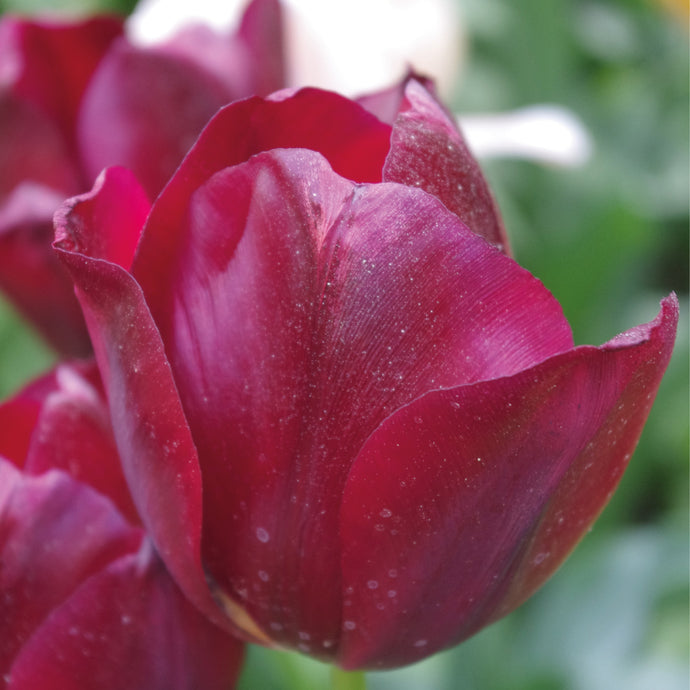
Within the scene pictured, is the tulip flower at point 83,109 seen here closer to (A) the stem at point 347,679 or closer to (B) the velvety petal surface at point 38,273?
(B) the velvety petal surface at point 38,273

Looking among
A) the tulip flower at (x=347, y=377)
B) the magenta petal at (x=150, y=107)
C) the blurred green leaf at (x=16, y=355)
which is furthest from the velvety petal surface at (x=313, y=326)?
the blurred green leaf at (x=16, y=355)

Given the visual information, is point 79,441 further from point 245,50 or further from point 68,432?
point 245,50

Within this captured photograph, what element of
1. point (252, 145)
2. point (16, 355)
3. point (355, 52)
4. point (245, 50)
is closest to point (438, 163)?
point (252, 145)

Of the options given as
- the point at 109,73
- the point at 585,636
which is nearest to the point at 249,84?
the point at 109,73

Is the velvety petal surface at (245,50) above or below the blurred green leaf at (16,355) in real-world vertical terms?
above

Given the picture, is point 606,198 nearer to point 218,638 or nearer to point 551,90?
point 551,90

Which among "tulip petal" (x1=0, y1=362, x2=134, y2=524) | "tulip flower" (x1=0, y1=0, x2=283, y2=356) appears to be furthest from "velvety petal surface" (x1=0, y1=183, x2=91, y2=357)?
"tulip petal" (x1=0, y1=362, x2=134, y2=524)
